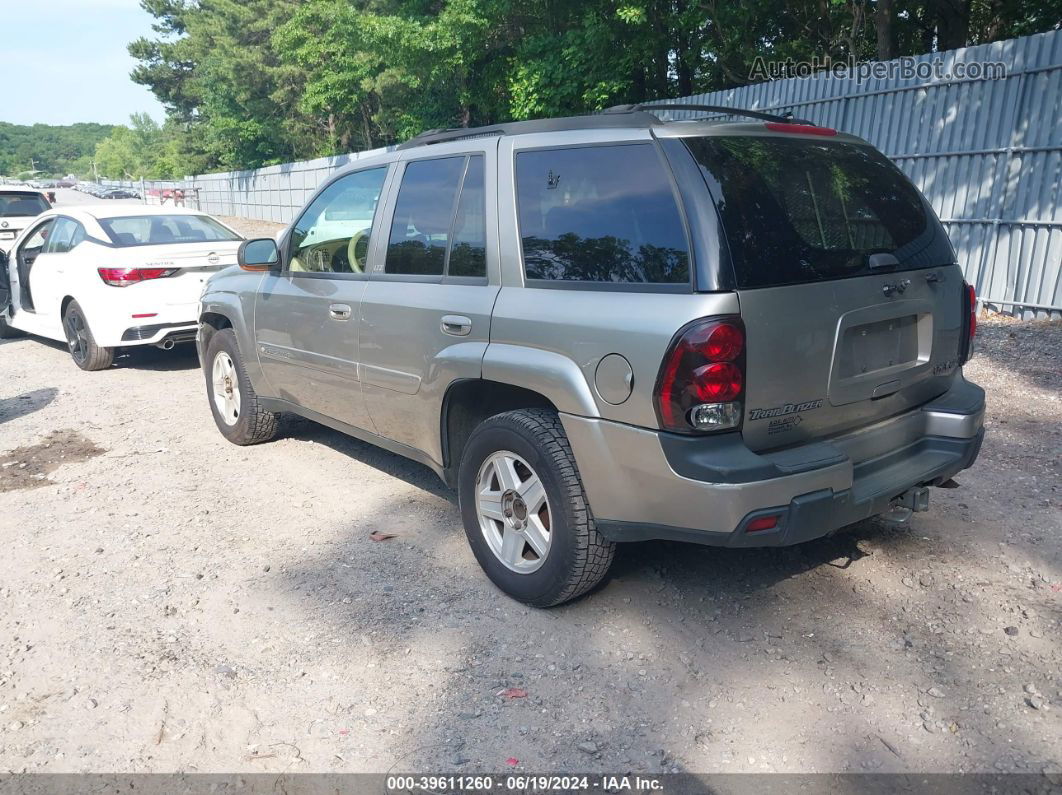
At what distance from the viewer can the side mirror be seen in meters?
5.09

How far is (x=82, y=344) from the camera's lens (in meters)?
8.66

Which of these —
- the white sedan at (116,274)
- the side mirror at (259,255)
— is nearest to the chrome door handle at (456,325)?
the side mirror at (259,255)

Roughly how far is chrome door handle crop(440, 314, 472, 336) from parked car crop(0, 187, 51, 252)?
12.4 metres

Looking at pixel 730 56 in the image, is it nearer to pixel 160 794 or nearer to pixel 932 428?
pixel 932 428

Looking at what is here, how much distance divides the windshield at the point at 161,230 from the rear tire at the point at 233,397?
294 centimetres

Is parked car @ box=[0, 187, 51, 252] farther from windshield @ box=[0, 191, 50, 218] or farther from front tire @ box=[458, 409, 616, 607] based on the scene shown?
front tire @ box=[458, 409, 616, 607]

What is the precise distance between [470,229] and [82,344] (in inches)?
254

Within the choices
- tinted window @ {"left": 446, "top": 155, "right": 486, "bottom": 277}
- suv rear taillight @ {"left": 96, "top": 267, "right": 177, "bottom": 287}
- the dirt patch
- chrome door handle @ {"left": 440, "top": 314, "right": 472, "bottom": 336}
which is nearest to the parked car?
suv rear taillight @ {"left": 96, "top": 267, "right": 177, "bottom": 287}

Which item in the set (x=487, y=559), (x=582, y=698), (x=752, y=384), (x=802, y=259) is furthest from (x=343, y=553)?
(x=802, y=259)

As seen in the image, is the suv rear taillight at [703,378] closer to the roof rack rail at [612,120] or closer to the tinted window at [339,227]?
the roof rack rail at [612,120]

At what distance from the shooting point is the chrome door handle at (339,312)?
4.50 meters

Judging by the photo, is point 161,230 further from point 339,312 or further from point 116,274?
point 339,312

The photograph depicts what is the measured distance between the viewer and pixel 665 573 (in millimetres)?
3938

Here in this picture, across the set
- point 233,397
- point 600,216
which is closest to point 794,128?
point 600,216
